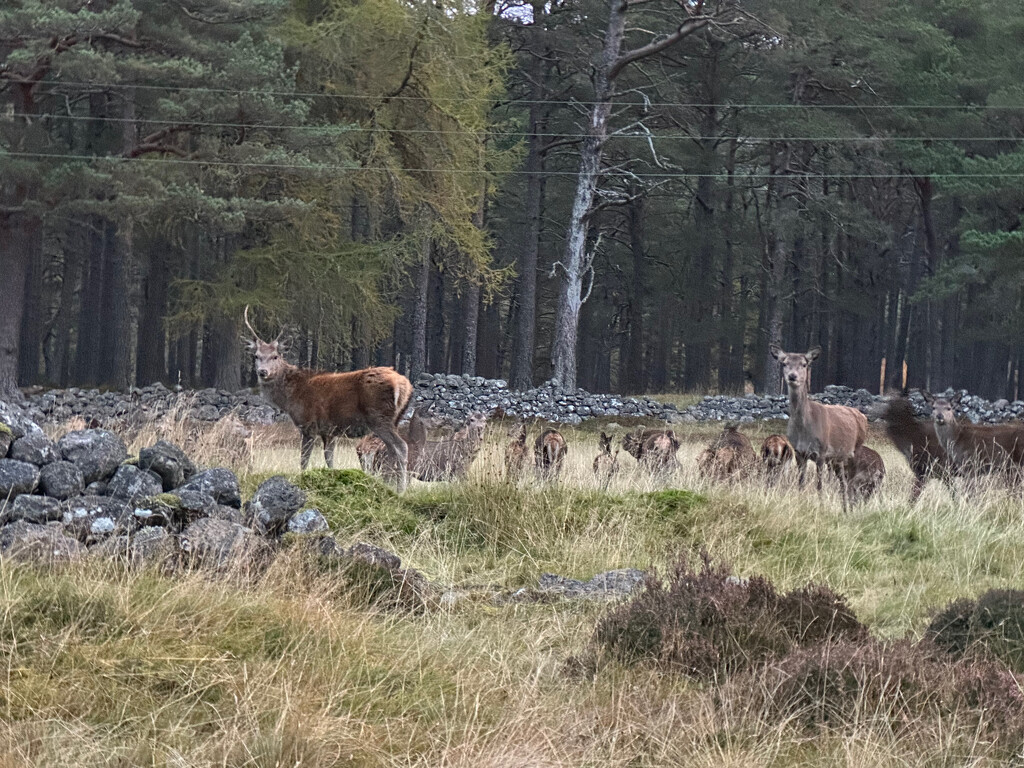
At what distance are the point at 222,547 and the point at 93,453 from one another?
55.8 inches

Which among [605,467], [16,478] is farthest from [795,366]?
[16,478]

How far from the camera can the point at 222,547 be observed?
7.55 metres

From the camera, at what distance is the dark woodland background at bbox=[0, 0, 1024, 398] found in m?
26.7

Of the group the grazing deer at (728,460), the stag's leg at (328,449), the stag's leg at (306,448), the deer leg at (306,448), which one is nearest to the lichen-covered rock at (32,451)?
the deer leg at (306,448)

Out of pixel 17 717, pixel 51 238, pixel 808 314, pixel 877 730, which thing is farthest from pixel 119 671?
pixel 808 314

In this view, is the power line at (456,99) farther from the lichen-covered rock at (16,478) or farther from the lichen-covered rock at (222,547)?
the lichen-covered rock at (222,547)

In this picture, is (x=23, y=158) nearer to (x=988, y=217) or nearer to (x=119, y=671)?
(x=119, y=671)

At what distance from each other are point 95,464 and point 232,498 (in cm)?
92

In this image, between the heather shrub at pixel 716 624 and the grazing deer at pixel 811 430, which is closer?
the heather shrub at pixel 716 624

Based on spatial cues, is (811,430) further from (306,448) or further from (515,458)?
(306,448)

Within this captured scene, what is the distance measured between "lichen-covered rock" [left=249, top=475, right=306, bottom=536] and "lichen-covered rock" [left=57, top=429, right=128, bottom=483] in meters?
0.96

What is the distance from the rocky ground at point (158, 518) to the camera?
24.0ft

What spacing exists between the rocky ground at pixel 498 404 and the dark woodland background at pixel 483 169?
191 cm

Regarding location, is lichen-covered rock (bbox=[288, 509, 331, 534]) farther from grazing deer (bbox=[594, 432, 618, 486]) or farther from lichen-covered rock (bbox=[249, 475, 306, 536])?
grazing deer (bbox=[594, 432, 618, 486])
